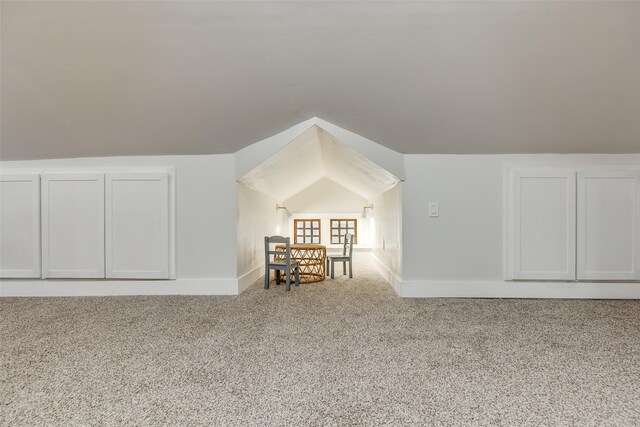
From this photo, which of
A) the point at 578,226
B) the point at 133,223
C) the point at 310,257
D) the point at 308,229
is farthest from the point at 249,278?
the point at 578,226

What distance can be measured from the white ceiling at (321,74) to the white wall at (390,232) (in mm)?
706

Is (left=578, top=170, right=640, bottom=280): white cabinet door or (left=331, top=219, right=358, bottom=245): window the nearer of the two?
(left=578, top=170, right=640, bottom=280): white cabinet door

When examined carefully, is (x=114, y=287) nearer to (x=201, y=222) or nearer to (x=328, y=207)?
(x=201, y=222)

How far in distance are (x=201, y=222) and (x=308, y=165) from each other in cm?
198

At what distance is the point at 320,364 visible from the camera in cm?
178

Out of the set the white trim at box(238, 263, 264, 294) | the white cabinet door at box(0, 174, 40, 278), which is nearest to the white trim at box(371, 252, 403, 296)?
the white trim at box(238, 263, 264, 294)

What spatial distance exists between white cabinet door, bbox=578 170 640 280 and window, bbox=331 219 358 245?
4237mm

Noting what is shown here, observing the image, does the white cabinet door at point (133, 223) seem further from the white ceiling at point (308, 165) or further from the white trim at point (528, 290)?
the white trim at point (528, 290)

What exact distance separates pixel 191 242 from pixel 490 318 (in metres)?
2.81

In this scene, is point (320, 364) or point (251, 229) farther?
point (251, 229)

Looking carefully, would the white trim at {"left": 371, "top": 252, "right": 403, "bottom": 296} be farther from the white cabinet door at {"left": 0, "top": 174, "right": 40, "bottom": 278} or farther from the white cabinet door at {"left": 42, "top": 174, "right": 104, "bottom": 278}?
the white cabinet door at {"left": 0, "top": 174, "right": 40, "bottom": 278}

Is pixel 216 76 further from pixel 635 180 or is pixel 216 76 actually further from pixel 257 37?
pixel 635 180

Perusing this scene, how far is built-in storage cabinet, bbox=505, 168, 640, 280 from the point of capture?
11.0 feet

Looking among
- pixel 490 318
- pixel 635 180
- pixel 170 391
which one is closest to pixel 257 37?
pixel 170 391
